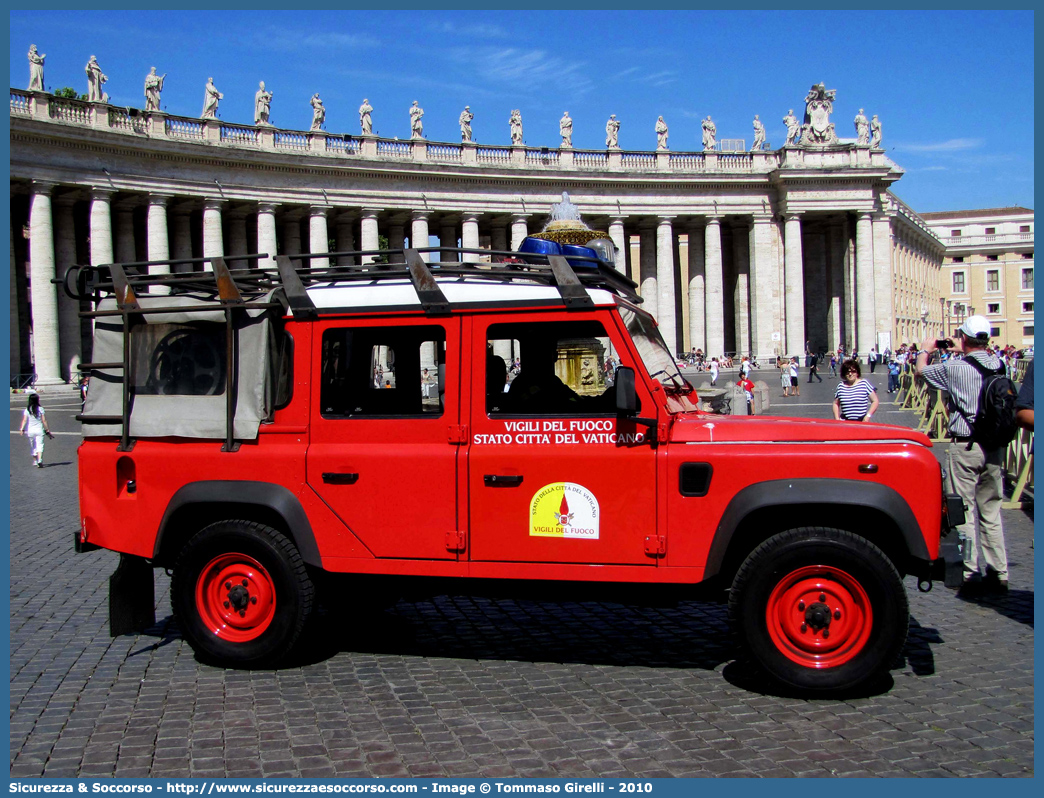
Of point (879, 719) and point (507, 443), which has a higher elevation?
point (507, 443)

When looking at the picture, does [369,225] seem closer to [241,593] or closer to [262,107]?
[262,107]

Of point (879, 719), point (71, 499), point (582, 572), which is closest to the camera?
point (879, 719)

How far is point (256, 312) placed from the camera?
250 inches

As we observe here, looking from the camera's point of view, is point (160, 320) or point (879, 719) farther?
point (160, 320)

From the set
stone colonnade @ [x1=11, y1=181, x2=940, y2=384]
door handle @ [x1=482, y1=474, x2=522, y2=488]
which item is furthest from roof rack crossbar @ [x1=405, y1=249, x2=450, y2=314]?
stone colonnade @ [x1=11, y1=181, x2=940, y2=384]

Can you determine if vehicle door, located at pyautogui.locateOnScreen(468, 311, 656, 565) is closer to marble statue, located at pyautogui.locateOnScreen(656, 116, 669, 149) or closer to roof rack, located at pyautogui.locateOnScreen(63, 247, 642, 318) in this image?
roof rack, located at pyautogui.locateOnScreen(63, 247, 642, 318)

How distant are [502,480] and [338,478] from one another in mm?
1151

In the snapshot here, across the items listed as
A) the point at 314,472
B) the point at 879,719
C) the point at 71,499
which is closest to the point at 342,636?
the point at 314,472

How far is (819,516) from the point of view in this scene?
5.64 m

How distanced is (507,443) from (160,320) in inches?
108

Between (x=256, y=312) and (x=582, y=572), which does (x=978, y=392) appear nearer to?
(x=582, y=572)

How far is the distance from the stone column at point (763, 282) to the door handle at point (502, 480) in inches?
2215

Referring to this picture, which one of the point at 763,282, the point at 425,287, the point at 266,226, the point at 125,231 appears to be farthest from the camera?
the point at 763,282

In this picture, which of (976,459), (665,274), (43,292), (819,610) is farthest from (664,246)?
(819,610)
